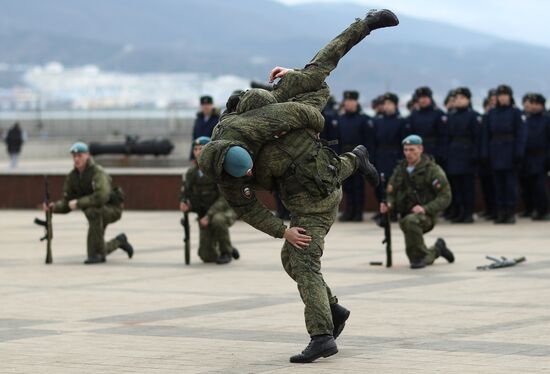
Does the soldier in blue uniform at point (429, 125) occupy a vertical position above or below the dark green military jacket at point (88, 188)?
above

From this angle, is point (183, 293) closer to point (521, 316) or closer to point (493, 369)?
point (521, 316)

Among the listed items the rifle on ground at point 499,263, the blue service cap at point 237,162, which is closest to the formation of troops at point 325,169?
the blue service cap at point 237,162

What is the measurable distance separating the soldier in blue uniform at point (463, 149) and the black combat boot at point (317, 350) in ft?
45.1

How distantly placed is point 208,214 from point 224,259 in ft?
1.66

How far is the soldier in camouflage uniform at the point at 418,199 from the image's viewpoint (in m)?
16.8

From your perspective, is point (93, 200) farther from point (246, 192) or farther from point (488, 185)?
point (488, 185)

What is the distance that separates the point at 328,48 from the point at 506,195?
13.4 m

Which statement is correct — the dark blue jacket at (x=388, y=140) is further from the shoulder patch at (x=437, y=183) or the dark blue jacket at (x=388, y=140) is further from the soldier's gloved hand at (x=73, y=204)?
the soldier's gloved hand at (x=73, y=204)

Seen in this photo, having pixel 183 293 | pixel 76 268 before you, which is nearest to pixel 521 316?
pixel 183 293

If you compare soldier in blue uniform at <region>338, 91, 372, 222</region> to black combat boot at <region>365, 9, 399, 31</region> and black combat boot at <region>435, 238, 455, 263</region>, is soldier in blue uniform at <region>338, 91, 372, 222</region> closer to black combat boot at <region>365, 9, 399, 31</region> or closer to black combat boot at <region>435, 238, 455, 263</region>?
black combat boot at <region>435, 238, 455, 263</region>

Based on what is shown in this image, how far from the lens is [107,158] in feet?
148

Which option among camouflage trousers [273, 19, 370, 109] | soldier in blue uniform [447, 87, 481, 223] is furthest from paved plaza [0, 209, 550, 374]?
soldier in blue uniform [447, 87, 481, 223]

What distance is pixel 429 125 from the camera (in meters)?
24.2

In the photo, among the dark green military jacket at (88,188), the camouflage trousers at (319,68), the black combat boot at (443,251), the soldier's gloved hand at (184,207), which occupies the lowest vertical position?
the black combat boot at (443,251)
